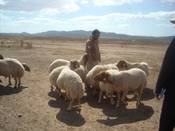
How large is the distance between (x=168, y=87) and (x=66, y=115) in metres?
5.11

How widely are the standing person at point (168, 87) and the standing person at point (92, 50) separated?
26.9 feet

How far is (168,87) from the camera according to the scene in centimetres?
567

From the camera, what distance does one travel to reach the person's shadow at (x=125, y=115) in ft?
32.3

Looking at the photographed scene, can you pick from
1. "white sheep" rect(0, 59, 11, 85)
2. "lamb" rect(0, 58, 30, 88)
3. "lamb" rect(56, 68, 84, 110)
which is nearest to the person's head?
"lamb" rect(56, 68, 84, 110)

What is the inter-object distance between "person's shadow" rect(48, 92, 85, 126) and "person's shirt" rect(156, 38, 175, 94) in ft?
13.8

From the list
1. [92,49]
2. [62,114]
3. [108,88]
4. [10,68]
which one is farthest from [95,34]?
[62,114]

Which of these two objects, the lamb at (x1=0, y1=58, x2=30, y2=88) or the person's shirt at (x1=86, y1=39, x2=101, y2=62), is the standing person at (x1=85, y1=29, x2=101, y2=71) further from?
the lamb at (x1=0, y1=58, x2=30, y2=88)

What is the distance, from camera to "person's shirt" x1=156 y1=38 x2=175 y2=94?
546 cm

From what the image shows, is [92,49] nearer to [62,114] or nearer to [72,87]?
[72,87]

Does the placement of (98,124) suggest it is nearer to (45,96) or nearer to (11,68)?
(45,96)

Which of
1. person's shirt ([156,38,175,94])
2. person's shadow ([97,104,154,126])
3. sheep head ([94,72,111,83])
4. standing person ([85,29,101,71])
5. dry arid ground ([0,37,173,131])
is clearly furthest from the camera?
standing person ([85,29,101,71])

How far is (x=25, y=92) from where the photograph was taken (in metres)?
13.2

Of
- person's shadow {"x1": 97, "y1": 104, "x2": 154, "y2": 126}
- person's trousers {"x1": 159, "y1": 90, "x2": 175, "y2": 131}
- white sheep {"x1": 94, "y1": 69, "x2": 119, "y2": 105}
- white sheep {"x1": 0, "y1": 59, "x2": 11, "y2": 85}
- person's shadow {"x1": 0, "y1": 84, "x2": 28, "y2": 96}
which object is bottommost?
person's shadow {"x1": 97, "y1": 104, "x2": 154, "y2": 126}

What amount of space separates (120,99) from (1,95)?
4.47 m
